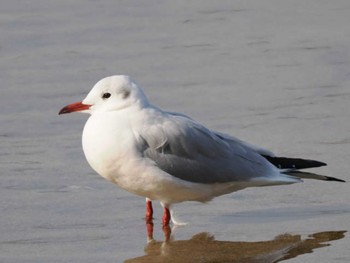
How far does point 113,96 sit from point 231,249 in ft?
4.04

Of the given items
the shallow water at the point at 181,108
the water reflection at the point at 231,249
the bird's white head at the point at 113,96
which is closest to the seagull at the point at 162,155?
the bird's white head at the point at 113,96

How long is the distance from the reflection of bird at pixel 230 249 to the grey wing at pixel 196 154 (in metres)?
0.53

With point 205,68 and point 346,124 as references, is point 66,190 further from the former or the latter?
point 205,68

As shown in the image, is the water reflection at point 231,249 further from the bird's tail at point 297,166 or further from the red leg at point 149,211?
the bird's tail at point 297,166

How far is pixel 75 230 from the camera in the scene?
6.51 m

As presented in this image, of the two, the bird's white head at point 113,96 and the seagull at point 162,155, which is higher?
the bird's white head at point 113,96

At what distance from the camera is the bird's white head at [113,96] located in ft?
22.4

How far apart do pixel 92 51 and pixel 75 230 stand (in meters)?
3.94

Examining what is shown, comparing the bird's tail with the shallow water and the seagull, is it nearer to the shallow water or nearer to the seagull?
the seagull

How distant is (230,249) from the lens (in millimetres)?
6180

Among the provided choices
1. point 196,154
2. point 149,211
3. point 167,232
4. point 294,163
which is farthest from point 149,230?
point 294,163

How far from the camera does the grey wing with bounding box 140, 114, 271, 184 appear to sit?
6.78 m

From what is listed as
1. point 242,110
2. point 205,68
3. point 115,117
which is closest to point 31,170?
point 115,117

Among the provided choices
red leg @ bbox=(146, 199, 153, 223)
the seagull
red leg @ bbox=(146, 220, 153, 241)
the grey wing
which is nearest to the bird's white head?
the seagull
